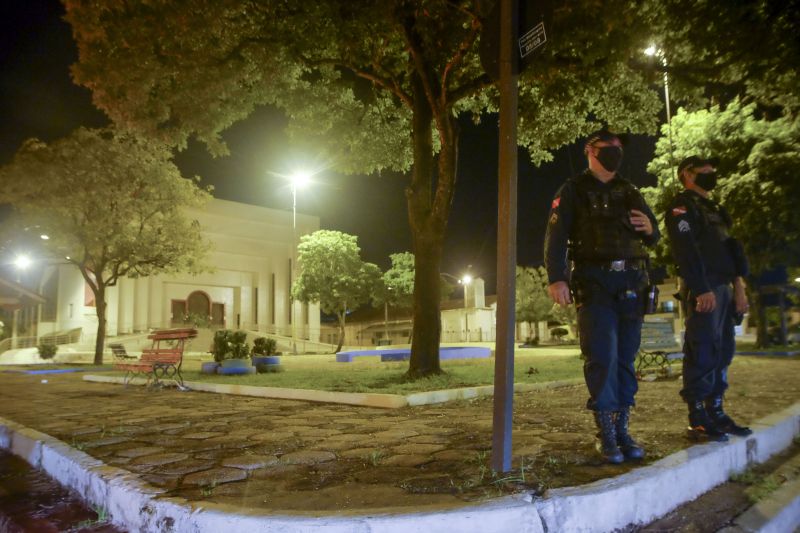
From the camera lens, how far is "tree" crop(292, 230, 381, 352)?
29.3 metres

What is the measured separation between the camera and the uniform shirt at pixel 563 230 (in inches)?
134

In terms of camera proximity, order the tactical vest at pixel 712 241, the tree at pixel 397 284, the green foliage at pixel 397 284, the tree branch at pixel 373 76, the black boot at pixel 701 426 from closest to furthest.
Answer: the black boot at pixel 701 426, the tactical vest at pixel 712 241, the tree branch at pixel 373 76, the tree at pixel 397 284, the green foliage at pixel 397 284

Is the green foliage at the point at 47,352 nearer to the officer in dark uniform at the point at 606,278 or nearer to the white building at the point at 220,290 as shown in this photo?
the white building at the point at 220,290

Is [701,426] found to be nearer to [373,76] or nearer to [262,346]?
[373,76]

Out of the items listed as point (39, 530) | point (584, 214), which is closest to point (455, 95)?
point (584, 214)

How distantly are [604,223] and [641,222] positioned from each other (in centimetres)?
23

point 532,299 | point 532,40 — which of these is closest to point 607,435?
point 532,40

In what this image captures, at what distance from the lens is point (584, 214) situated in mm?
3523

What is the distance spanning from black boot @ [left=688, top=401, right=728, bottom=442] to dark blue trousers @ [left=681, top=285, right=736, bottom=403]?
2.5 inches

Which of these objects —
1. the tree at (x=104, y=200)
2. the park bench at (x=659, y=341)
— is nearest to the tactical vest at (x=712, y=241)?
the park bench at (x=659, y=341)

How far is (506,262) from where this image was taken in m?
2.97

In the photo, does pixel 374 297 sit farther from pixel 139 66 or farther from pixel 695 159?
pixel 695 159

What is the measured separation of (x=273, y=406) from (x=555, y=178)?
20.0 metres

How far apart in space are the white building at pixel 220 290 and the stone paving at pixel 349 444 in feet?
91.0
